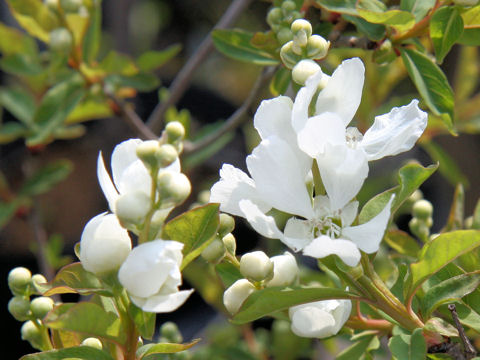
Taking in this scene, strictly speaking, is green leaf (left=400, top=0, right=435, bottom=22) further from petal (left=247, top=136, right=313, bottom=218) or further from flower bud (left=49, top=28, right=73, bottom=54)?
flower bud (left=49, top=28, right=73, bottom=54)

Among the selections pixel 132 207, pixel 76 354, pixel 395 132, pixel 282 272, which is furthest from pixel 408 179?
pixel 76 354

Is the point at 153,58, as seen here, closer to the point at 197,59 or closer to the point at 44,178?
the point at 197,59

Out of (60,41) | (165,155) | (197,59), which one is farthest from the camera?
(197,59)

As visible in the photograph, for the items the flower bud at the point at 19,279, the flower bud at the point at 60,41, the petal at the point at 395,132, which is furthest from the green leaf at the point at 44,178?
the petal at the point at 395,132

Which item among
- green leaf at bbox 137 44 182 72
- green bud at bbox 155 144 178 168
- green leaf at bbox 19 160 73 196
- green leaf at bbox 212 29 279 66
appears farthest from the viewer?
green leaf at bbox 19 160 73 196

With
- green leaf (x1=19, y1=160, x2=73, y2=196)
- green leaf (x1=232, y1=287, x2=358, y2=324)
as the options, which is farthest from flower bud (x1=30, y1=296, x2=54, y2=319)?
green leaf (x1=19, y1=160, x2=73, y2=196)

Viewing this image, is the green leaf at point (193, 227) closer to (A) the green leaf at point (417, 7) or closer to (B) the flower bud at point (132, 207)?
(B) the flower bud at point (132, 207)
